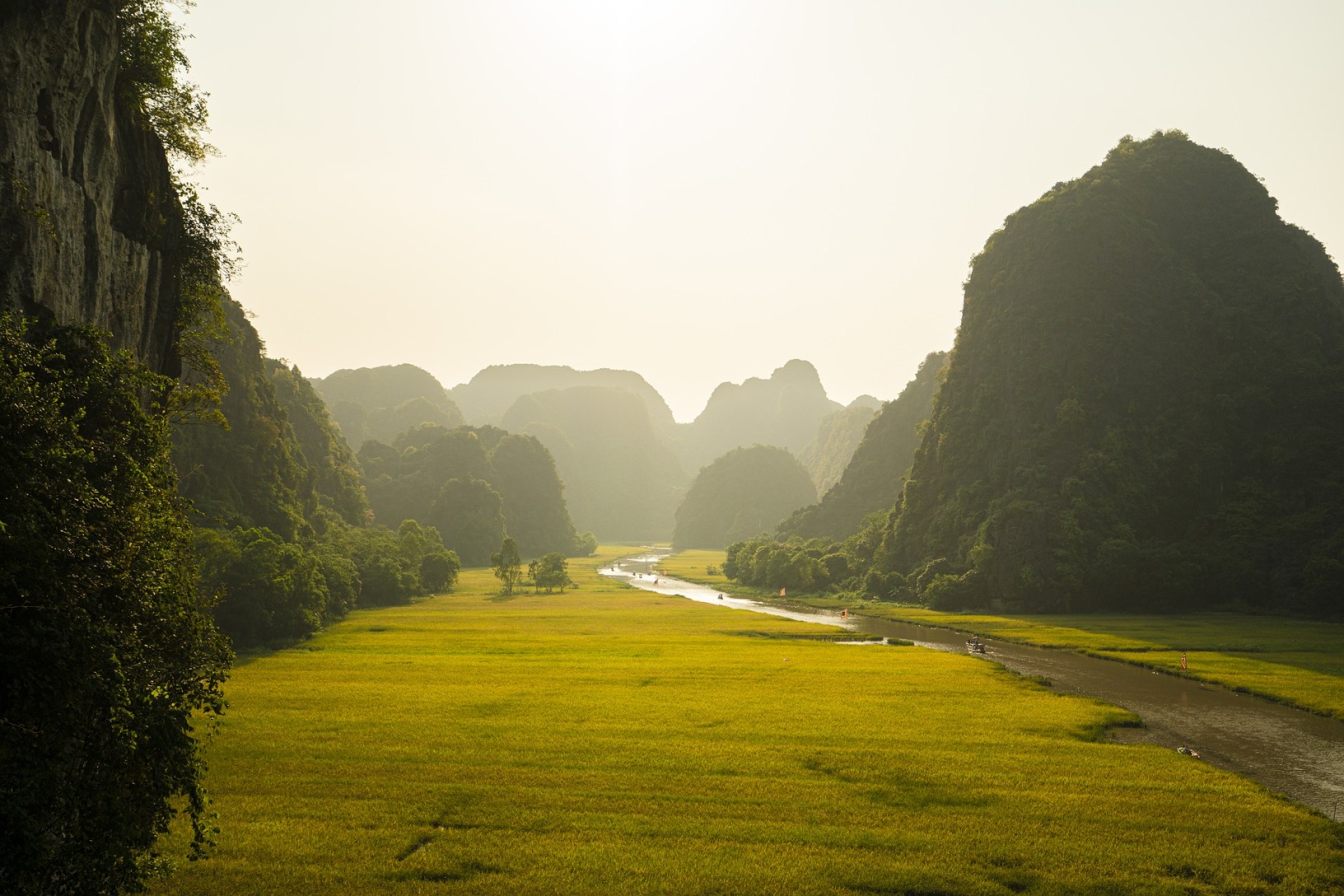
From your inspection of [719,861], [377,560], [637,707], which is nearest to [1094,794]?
[719,861]

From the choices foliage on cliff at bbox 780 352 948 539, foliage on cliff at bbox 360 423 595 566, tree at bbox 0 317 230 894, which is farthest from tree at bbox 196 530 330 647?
foliage on cliff at bbox 780 352 948 539

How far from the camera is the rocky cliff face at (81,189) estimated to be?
16422mm

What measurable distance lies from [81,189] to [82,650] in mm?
16424

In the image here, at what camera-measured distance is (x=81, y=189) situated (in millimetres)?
20016

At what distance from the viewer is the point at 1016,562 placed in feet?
253

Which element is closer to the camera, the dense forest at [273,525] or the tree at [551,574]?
the dense forest at [273,525]

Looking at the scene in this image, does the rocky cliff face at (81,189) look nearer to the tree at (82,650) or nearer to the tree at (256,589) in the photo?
the tree at (82,650)

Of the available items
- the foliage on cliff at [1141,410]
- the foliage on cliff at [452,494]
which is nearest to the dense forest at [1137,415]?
the foliage on cliff at [1141,410]

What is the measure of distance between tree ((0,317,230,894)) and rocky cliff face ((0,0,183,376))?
485cm

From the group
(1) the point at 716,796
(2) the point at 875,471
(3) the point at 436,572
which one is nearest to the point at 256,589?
(1) the point at 716,796

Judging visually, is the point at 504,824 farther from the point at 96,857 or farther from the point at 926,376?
the point at 926,376

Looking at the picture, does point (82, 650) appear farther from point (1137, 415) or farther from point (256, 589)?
point (1137, 415)

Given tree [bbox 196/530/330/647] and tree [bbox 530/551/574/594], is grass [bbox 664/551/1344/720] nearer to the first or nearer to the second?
tree [bbox 530/551/574/594]

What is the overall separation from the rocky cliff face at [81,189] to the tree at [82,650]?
4.85 metres
